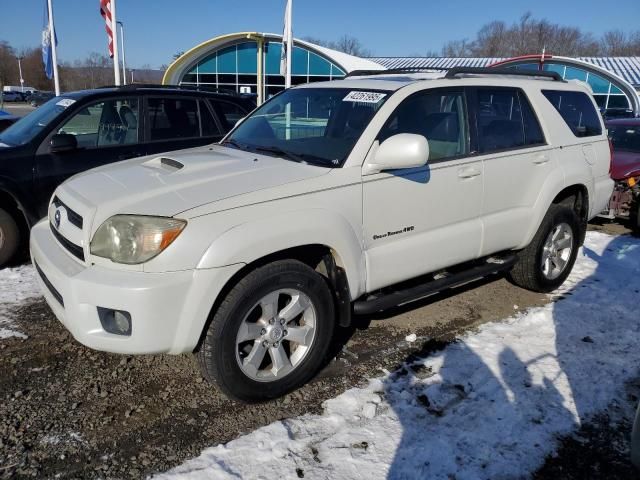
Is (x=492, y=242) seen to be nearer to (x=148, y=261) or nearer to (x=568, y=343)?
(x=568, y=343)

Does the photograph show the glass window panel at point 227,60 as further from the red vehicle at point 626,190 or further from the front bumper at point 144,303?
the front bumper at point 144,303

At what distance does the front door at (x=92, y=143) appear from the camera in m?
5.25

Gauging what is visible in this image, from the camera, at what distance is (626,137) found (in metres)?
8.52

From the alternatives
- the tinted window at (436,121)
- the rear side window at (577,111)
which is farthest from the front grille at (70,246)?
the rear side window at (577,111)

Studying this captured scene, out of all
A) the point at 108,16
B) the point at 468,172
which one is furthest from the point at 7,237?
the point at 108,16

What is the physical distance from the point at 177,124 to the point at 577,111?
4.22 meters

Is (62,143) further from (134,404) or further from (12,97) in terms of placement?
(12,97)

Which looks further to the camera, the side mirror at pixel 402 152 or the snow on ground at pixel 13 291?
the snow on ground at pixel 13 291

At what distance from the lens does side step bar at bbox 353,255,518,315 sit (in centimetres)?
345

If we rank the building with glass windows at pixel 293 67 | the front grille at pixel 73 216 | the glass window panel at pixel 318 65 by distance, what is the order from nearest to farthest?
the front grille at pixel 73 216
the building with glass windows at pixel 293 67
the glass window panel at pixel 318 65

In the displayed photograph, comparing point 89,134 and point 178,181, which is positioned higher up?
point 89,134

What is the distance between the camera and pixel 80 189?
323cm

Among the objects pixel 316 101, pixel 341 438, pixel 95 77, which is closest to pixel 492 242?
pixel 316 101

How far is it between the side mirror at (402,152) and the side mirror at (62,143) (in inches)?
136
